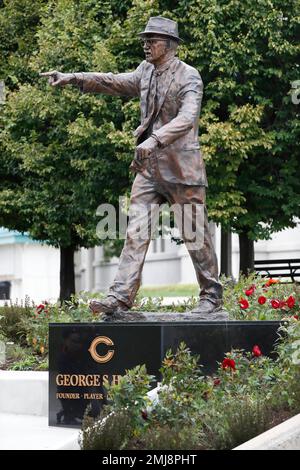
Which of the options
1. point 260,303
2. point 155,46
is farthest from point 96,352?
point 155,46

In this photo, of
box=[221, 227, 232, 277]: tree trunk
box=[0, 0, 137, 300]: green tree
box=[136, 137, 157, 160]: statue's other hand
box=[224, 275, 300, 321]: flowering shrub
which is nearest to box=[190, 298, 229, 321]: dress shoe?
box=[224, 275, 300, 321]: flowering shrub

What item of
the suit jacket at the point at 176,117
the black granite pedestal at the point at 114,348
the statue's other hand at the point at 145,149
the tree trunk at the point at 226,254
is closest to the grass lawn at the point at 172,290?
the tree trunk at the point at 226,254

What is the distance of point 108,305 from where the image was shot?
9383mm

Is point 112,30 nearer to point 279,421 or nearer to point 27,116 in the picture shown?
point 27,116

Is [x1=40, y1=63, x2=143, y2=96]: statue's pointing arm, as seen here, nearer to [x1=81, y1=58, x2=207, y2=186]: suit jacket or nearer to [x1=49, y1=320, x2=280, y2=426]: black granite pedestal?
[x1=81, y1=58, x2=207, y2=186]: suit jacket

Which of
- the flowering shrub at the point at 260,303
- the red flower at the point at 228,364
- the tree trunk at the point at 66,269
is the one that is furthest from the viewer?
the tree trunk at the point at 66,269

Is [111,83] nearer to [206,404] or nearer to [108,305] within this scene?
[108,305]

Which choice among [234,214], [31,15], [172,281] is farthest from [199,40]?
[172,281]

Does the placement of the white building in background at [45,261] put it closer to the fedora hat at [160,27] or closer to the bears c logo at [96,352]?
the fedora hat at [160,27]

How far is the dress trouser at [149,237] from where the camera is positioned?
9.54m

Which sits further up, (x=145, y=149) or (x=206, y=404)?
(x=145, y=149)

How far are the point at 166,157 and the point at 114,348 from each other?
5.68ft

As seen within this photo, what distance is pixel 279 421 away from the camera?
25.3 ft

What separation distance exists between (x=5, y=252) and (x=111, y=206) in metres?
22.1
